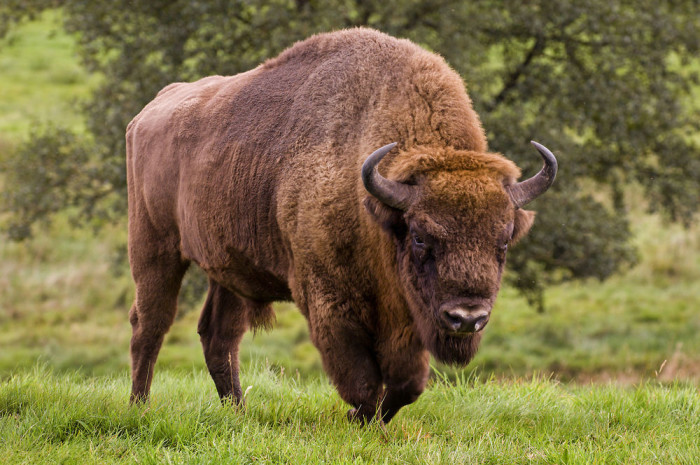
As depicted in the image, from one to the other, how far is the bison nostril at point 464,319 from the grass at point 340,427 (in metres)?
0.68

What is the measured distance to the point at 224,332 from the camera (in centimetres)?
640

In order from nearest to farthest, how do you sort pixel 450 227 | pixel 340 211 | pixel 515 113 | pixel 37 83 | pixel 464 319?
pixel 464 319 → pixel 450 227 → pixel 340 211 → pixel 515 113 → pixel 37 83

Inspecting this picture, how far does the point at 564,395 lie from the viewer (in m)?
5.76

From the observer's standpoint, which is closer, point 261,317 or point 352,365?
point 352,365

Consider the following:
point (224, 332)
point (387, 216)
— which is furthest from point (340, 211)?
point (224, 332)

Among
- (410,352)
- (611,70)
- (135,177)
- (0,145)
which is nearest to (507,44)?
(611,70)

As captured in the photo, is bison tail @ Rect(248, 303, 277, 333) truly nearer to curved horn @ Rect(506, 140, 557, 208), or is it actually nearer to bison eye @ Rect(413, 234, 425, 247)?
bison eye @ Rect(413, 234, 425, 247)

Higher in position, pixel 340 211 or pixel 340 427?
pixel 340 211

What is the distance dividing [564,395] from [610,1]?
26.4 feet

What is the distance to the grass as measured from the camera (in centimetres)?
413

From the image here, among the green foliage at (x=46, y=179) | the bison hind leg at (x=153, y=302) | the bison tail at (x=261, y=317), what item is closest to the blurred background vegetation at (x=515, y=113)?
the green foliage at (x=46, y=179)

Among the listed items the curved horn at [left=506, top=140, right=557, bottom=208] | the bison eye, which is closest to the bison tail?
the bison eye

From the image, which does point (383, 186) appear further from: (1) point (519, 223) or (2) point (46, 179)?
(2) point (46, 179)

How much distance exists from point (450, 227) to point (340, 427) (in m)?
1.45
